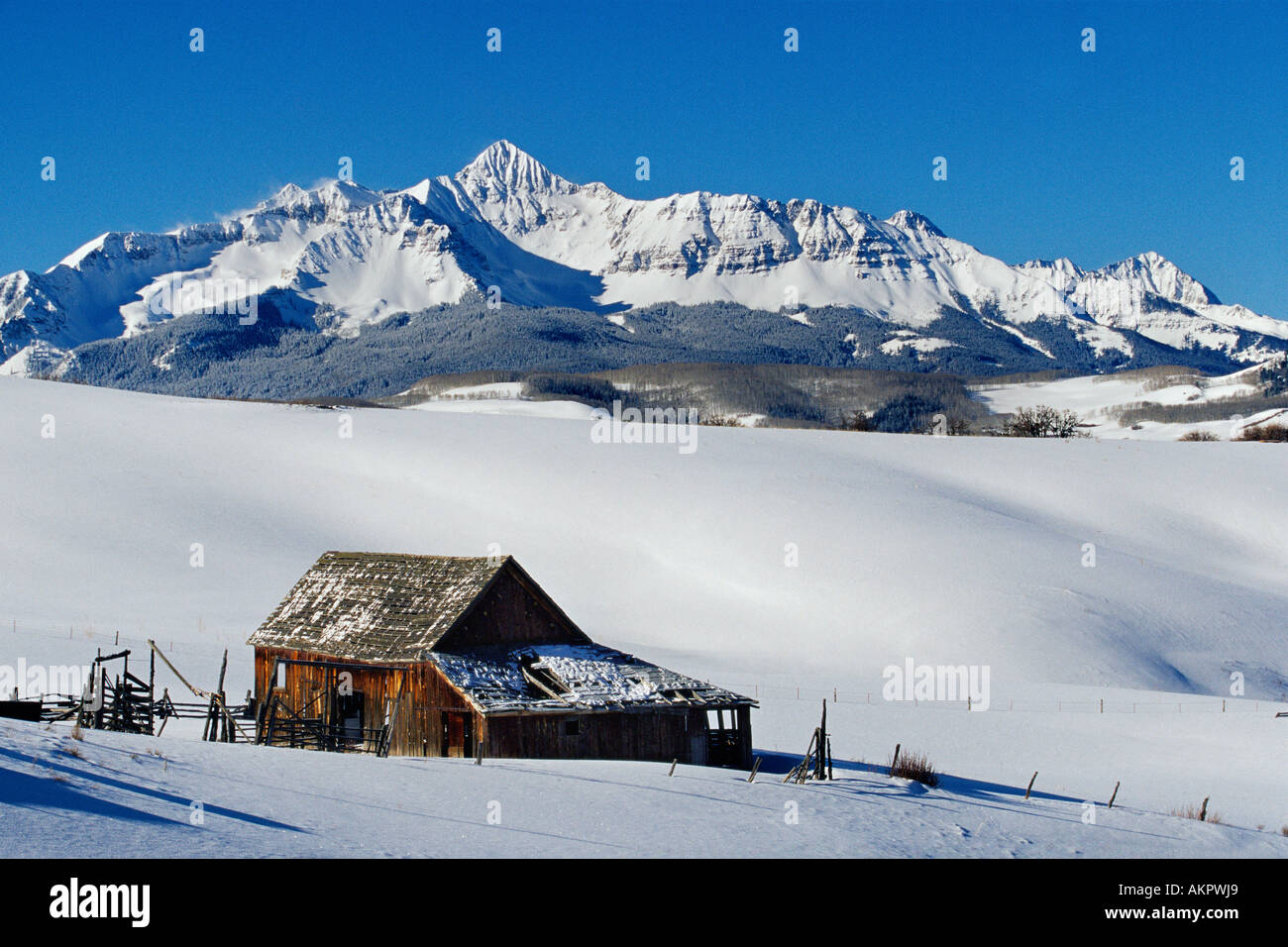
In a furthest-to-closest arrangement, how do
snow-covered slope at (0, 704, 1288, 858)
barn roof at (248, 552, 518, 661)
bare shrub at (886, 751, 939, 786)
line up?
barn roof at (248, 552, 518, 661) → bare shrub at (886, 751, 939, 786) → snow-covered slope at (0, 704, 1288, 858)

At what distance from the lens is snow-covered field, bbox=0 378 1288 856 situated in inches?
699

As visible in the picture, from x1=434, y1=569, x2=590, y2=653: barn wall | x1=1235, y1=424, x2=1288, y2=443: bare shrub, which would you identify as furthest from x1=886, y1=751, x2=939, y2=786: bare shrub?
x1=1235, y1=424, x2=1288, y2=443: bare shrub

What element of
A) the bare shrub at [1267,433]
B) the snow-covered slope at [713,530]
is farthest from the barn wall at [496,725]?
the bare shrub at [1267,433]

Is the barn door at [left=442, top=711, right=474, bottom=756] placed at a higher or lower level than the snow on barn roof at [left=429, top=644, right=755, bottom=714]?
lower

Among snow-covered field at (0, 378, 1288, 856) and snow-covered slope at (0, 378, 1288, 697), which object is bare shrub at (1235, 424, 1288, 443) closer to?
snow-covered field at (0, 378, 1288, 856)

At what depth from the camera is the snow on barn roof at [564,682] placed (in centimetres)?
2550

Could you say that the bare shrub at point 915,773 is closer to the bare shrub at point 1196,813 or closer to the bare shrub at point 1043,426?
the bare shrub at point 1196,813

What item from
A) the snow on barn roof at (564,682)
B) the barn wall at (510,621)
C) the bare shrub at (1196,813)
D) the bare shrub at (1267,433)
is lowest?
the bare shrub at (1196,813)

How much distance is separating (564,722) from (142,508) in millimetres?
42622

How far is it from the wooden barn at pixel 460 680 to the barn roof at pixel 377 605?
4cm

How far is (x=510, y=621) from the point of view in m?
28.5

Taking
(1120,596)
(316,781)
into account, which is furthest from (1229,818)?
(1120,596)

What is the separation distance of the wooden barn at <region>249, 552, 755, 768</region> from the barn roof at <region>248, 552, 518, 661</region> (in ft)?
0.12
